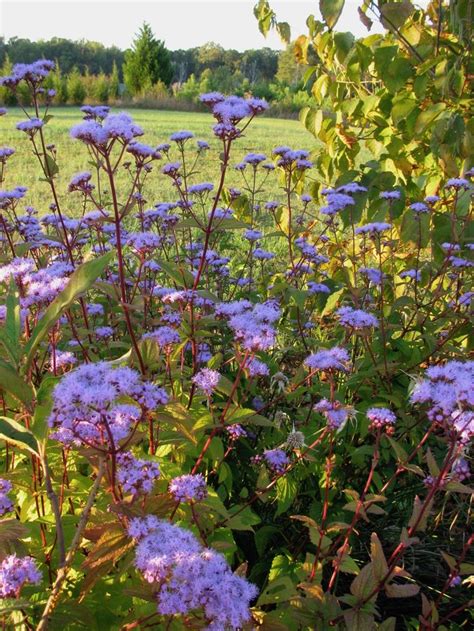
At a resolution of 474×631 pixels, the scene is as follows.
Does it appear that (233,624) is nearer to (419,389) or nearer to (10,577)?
(10,577)

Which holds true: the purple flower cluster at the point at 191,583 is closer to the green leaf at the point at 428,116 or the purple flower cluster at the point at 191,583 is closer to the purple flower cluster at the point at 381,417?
the purple flower cluster at the point at 381,417

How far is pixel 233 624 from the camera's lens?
3.08ft

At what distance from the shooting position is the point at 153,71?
136ft

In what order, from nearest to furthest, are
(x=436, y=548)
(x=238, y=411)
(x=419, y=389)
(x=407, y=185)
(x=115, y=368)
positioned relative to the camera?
(x=115, y=368), (x=419, y=389), (x=238, y=411), (x=436, y=548), (x=407, y=185)

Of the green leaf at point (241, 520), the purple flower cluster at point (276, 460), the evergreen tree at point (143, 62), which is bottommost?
the green leaf at point (241, 520)

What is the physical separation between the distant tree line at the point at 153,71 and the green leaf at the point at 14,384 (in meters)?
8.84

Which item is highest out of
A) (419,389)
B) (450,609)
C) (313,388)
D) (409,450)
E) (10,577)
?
(419,389)

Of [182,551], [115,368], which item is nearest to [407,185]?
[115,368]

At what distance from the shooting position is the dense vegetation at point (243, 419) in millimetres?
1092

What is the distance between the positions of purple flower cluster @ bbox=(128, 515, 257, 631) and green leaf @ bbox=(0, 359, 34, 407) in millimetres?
323

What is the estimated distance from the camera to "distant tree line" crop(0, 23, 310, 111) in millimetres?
34344

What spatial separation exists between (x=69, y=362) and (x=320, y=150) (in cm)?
226

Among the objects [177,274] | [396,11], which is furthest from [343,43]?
[177,274]

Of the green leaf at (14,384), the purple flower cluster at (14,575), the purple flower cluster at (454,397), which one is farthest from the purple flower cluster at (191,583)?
the purple flower cluster at (454,397)
